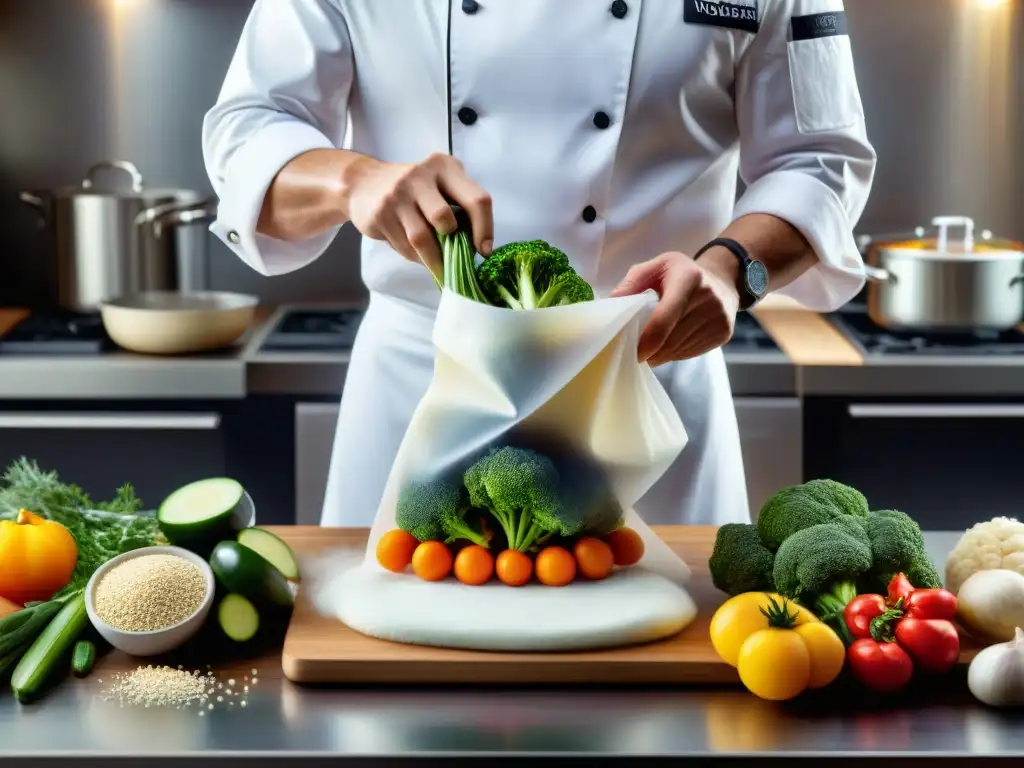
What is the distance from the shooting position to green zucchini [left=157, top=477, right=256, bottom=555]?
1197 mm

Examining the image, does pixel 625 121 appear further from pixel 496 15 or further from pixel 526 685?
pixel 526 685

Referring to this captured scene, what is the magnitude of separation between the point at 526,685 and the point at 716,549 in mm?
245

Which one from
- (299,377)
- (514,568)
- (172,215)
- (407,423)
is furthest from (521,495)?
(172,215)

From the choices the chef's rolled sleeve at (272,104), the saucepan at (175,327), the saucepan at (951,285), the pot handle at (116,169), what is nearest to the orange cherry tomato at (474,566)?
the chef's rolled sleeve at (272,104)

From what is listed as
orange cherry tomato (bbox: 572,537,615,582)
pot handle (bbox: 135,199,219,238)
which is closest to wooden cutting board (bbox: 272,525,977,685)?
orange cherry tomato (bbox: 572,537,615,582)

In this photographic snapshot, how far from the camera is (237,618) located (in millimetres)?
1113

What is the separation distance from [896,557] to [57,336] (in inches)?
72.0

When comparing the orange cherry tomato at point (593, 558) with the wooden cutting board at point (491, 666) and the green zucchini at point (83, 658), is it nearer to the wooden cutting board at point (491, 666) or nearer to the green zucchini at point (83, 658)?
the wooden cutting board at point (491, 666)

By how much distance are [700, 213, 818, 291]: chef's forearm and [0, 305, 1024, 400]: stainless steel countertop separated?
2.86 ft

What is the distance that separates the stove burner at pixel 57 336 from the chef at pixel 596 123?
3.23 ft

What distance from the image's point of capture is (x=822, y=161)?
1518 mm

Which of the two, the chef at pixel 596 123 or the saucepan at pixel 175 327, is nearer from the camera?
the chef at pixel 596 123

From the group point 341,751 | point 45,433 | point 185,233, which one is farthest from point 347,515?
point 185,233

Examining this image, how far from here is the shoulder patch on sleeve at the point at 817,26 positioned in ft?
5.02
